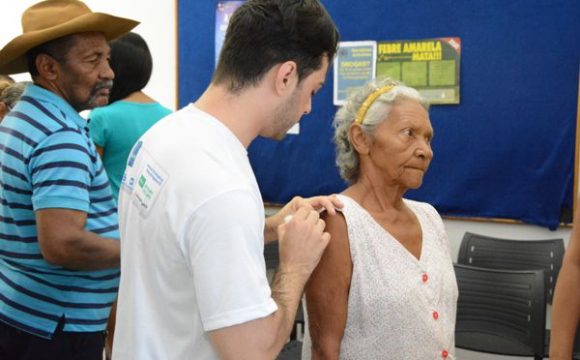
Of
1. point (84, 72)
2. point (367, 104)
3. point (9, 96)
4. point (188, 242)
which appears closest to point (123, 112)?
point (9, 96)

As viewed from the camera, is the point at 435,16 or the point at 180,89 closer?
the point at 435,16

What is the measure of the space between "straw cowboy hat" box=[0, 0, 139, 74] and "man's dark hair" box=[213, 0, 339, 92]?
2.41ft

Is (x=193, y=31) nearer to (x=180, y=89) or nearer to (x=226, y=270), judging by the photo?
(x=180, y=89)

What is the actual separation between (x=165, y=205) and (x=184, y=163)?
74 millimetres

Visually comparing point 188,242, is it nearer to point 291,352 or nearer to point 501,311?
point 291,352

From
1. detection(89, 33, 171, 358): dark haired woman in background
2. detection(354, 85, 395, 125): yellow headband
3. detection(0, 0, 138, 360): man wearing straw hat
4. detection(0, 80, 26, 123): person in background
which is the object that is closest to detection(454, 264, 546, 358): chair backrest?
detection(354, 85, 395, 125): yellow headband

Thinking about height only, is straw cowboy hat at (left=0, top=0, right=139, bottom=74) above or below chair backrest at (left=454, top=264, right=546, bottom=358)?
above

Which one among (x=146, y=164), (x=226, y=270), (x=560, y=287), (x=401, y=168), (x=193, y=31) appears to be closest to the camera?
(x=226, y=270)

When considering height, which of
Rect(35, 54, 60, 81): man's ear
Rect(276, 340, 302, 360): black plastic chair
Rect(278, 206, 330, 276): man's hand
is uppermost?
Rect(35, 54, 60, 81): man's ear

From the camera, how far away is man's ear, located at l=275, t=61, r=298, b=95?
45.6 inches

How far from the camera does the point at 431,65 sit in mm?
3623

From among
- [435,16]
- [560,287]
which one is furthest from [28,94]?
[435,16]

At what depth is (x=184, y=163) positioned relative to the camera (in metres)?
1.05

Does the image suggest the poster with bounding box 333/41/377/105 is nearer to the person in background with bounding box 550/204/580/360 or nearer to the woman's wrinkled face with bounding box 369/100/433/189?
the woman's wrinkled face with bounding box 369/100/433/189
